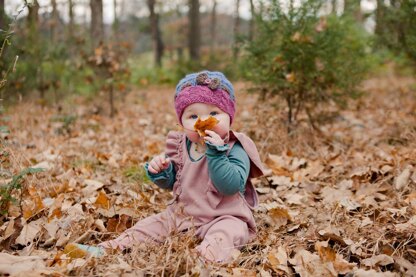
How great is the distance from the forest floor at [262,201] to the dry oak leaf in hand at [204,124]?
1.80 ft

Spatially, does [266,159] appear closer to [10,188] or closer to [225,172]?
[225,172]

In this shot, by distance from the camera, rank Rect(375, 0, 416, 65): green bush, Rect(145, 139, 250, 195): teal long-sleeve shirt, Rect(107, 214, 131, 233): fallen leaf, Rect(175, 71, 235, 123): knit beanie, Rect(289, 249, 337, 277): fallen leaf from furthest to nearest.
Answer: Rect(375, 0, 416, 65): green bush → Rect(107, 214, 131, 233): fallen leaf → Rect(175, 71, 235, 123): knit beanie → Rect(145, 139, 250, 195): teal long-sleeve shirt → Rect(289, 249, 337, 277): fallen leaf

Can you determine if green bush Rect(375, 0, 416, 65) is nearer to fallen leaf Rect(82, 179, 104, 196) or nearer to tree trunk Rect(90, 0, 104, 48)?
fallen leaf Rect(82, 179, 104, 196)

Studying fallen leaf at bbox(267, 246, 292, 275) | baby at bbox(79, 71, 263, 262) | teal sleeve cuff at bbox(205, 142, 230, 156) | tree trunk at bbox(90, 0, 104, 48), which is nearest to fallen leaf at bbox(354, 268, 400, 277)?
fallen leaf at bbox(267, 246, 292, 275)

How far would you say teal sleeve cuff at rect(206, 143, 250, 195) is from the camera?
230 centimetres

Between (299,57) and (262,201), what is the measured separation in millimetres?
1926

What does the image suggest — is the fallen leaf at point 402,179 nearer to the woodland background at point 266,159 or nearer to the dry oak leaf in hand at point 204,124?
the woodland background at point 266,159

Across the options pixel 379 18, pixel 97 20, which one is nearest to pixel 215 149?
pixel 379 18

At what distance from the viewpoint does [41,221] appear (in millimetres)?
2729

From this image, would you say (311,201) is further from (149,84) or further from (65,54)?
(149,84)

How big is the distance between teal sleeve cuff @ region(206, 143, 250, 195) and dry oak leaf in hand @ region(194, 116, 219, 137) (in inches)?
4.5

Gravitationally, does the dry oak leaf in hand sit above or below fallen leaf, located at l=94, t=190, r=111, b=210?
above

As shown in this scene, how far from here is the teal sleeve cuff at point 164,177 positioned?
2.62 m

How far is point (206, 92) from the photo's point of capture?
2.41 metres
